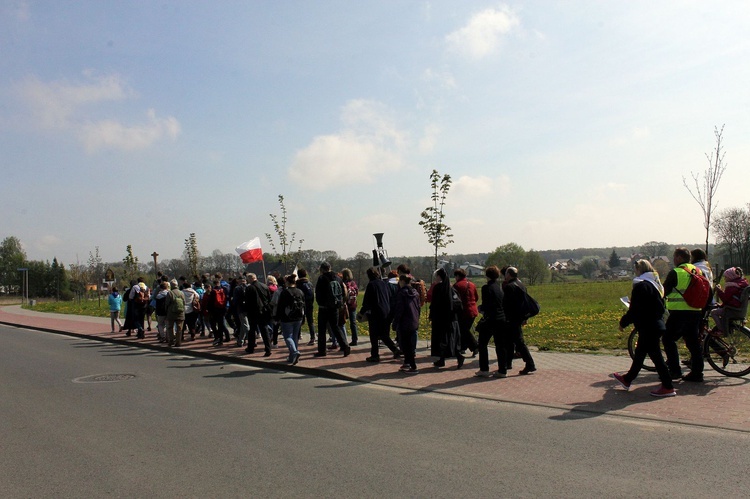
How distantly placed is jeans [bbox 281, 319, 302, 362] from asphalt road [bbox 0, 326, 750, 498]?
210cm

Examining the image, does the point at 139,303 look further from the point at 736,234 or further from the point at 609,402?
the point at 736,234

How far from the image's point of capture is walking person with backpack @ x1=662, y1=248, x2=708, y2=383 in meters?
7.84

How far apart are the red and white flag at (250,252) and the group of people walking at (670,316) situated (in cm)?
1348

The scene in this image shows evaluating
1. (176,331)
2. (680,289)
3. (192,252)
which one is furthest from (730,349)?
(192,252)

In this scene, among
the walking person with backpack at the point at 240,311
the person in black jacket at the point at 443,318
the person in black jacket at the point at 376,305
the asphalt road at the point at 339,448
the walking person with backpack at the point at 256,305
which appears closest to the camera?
the asphalt road at the point at 339,448

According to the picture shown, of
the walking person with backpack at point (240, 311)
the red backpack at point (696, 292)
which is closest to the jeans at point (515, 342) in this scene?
the red backpack at point (696, 292)

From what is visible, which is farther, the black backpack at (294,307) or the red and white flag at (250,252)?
the red and white flag at (250,252)

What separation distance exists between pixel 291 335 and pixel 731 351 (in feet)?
24.1

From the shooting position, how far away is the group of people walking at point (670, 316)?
25.0 ft

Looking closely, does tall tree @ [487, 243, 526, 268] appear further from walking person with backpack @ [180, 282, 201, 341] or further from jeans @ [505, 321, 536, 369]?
jeans @ [505, 321, 536, 369]

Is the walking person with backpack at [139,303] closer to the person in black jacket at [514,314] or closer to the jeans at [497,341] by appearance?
the jeans at [497,341]

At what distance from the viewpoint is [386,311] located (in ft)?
36.8

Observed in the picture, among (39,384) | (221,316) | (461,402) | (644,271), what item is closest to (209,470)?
(461,402)

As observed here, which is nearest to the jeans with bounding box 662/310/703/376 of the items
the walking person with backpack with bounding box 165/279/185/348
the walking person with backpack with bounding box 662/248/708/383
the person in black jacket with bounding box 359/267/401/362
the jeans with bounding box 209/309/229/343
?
the walking person with backpack with bounding box 662/248/708/383
